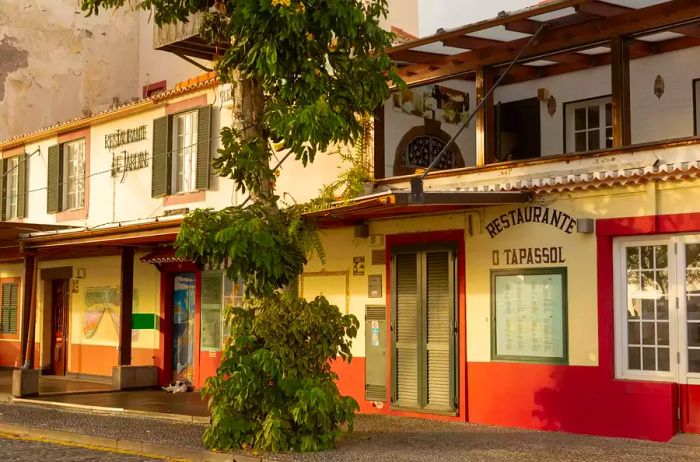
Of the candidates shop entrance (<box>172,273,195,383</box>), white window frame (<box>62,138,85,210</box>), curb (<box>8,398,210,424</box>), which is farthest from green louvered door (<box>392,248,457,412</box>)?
white window frame (<box>62,138,85,210</box>)

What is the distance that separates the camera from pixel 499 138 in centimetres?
1614

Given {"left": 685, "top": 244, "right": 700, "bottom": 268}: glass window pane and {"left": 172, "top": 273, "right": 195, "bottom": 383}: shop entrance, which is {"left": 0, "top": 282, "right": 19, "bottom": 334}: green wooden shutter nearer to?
{"left": 172, "top": 273, "right": 195, "bottom": 383}: shop entrance

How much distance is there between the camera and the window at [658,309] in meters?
11.4

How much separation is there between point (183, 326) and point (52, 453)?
25.7ft

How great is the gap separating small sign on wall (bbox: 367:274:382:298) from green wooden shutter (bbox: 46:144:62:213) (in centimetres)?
977

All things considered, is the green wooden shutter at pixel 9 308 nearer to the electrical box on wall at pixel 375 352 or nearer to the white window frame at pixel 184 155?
the white window frame at pixel 184 155

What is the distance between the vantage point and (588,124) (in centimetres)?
1547

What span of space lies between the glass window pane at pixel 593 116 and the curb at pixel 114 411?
7.38 meters

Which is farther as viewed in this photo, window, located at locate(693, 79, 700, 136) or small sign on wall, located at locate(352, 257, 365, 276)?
small sign on wall, located at locate(352, 257, 365, 276)

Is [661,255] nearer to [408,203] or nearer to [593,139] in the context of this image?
[408,203]

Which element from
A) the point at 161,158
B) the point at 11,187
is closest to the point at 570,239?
the point at 161,158

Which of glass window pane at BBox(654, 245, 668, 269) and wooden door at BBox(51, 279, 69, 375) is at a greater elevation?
glass window pane at BBox(654, 245, 668, 269)

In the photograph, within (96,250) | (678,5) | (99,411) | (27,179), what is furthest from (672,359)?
(27,179)

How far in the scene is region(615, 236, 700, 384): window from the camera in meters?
11.4
